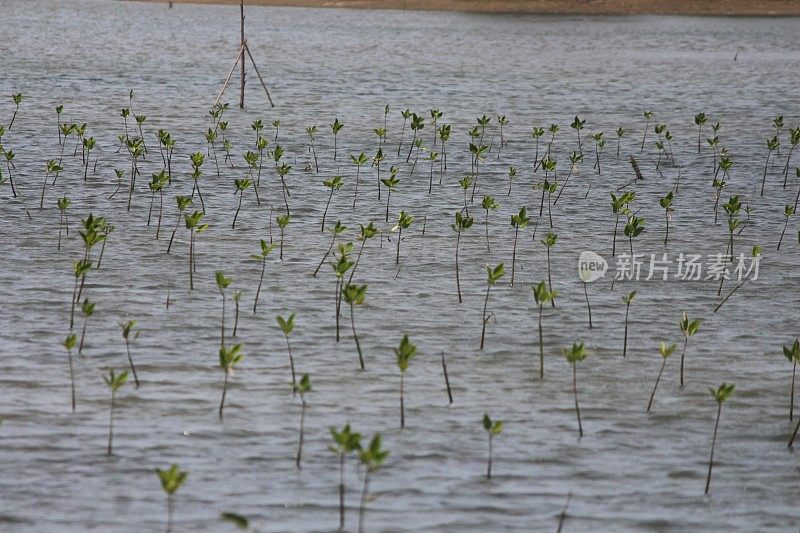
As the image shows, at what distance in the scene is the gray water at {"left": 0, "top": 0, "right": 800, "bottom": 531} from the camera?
15.2 ft

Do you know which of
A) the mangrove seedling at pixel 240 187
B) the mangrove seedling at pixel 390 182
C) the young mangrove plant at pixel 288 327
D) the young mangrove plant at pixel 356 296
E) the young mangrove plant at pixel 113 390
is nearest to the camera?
the young mangrove plant at pixel 113 390

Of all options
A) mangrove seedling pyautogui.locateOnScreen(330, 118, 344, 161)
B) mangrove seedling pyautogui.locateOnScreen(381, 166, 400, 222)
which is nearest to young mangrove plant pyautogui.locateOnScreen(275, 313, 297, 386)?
mangrove seedling pyautogui.locateOnScreen(381, 166, 400, 222)

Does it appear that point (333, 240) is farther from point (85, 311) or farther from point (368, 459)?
point (368, 459)

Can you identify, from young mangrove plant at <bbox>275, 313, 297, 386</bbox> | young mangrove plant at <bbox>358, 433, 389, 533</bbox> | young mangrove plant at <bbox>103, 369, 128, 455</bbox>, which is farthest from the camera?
young mangrove plant at <bbox>275, 313, 297, 386</bbox>

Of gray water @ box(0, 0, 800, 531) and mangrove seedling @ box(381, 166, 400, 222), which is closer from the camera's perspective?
gray water @ box(0, 0, 800, 531)

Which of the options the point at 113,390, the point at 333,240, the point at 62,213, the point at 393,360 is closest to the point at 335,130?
the point at 333,240

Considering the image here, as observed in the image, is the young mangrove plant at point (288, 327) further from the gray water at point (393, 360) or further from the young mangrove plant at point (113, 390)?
the young mangrove plant at point (113, 390)

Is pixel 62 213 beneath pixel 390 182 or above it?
beneath

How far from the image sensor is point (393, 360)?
6309 millimetres

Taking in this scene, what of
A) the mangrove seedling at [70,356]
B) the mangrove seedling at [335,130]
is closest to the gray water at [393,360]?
the mangrove seedling at [70,356]

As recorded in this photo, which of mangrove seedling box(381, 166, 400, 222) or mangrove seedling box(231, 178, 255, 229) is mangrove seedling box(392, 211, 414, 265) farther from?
mangrove seedling box(231, 178, 255, 229)

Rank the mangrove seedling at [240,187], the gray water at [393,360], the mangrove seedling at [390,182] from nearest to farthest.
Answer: the gray water at [393,360]
the mangrove seedling at [240,187]
the mangrove seedling at [390,182]

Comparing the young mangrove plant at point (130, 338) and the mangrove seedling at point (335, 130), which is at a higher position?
the mangrove seedling at point (335, 130)

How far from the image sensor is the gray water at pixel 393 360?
4.64 metres
